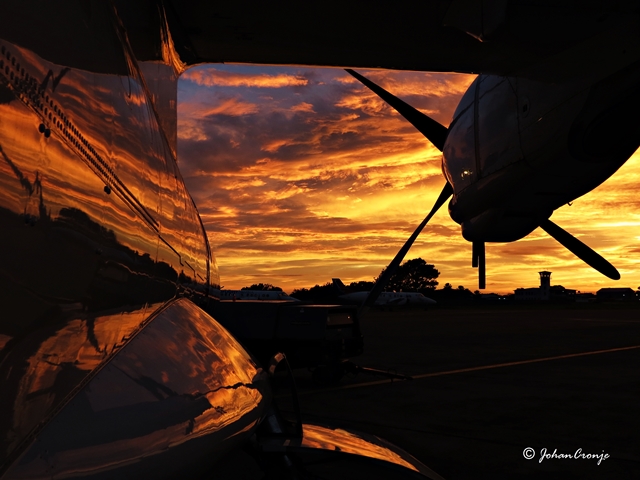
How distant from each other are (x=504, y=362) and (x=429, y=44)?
10.7 metres

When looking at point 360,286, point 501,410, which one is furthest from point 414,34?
point 360,286

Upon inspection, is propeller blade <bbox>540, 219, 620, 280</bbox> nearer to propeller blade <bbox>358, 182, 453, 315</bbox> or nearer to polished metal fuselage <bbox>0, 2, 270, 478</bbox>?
propeller blade <bbox>358, 182, 453, 315</bbox>

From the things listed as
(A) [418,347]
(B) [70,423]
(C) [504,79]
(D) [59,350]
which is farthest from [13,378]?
(A) [418,347]

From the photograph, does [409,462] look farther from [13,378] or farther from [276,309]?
[276,309]

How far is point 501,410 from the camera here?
26.4 ft

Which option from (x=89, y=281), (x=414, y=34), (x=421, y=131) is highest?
(x=421, y=131)

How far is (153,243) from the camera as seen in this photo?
10.1 feet

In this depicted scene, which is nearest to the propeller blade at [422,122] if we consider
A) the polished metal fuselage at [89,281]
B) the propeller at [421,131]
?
the propeller at [421,131]

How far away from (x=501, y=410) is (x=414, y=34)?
5.78 metres

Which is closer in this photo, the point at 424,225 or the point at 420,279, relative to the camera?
the point at 424,225

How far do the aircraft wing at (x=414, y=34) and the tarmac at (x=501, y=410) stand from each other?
354 centimetres

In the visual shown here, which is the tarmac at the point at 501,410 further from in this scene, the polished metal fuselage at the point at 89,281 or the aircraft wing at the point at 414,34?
the aircraft wing at the point at 414,34

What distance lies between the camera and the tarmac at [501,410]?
→ 18.8 ft

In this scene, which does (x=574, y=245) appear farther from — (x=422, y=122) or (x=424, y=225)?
(x=422, y=122)
